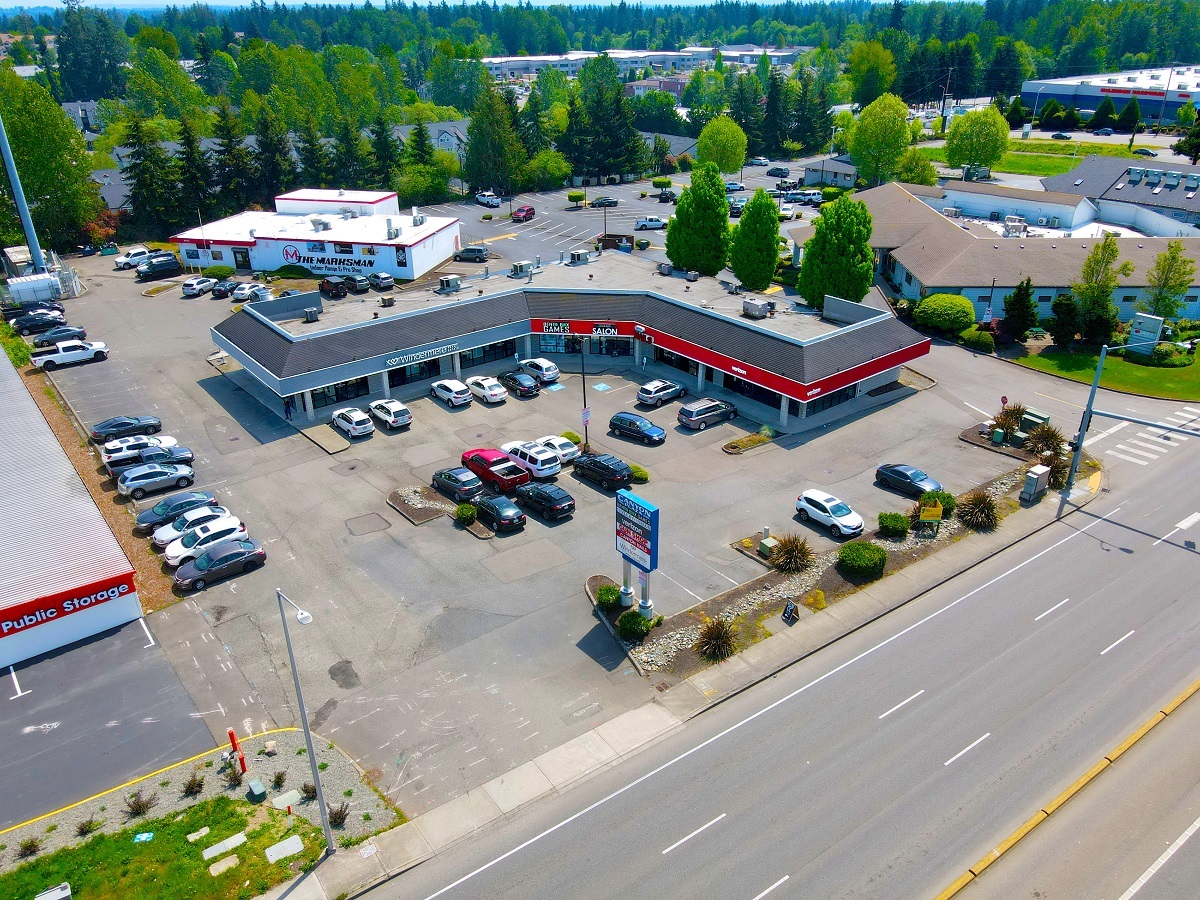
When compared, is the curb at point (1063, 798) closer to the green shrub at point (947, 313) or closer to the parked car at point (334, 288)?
the green shrub at point (947, 313)

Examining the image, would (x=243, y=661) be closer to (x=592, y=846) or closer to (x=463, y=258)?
(x=592, y=846)

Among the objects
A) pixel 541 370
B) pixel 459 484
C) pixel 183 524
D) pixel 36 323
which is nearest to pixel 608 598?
pixel 459 484

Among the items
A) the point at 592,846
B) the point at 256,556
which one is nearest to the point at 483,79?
the point at 256,556

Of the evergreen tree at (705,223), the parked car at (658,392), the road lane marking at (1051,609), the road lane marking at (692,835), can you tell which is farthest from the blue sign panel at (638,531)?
the evergreen tree at (705,223)

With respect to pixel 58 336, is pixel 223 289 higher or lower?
lower

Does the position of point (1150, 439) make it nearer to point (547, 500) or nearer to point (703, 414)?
point (703, 414)
